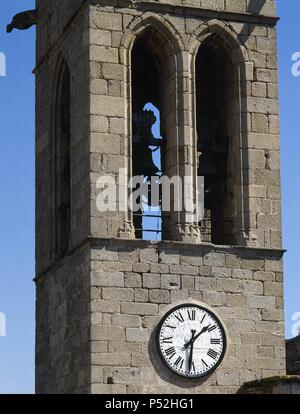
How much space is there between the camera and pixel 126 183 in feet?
95.9

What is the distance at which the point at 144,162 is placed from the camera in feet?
101

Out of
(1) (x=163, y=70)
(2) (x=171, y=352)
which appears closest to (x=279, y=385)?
(2) (x=171, y=352)

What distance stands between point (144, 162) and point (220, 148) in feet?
4.23

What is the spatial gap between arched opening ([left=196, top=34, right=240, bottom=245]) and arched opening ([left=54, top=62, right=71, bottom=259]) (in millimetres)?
2296

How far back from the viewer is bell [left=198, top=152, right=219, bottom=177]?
30.6 metres

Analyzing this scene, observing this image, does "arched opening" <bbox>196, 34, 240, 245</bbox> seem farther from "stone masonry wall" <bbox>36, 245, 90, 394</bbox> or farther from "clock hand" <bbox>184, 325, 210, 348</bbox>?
"stone masonry wall" <bbox>36, 245, 90, 394</bbox>

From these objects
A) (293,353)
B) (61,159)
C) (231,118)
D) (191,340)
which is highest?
(231,118)

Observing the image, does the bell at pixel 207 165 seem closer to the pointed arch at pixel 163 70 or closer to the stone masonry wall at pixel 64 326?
the pointed arch at pixel 163 70

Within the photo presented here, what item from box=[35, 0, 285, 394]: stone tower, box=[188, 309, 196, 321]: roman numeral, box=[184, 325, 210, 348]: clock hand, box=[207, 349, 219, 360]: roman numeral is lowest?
box=[207, 349, 219, 360]: roman numeral

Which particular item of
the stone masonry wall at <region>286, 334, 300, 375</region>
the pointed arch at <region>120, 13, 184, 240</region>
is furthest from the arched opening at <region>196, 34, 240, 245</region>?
the stone masonry wall at <region>286, 334, 300, 375</region>

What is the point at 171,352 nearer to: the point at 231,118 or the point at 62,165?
the point at 231,118

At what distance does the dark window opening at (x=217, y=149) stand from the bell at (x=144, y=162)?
808 millimetres

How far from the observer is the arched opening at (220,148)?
30.3 metres
